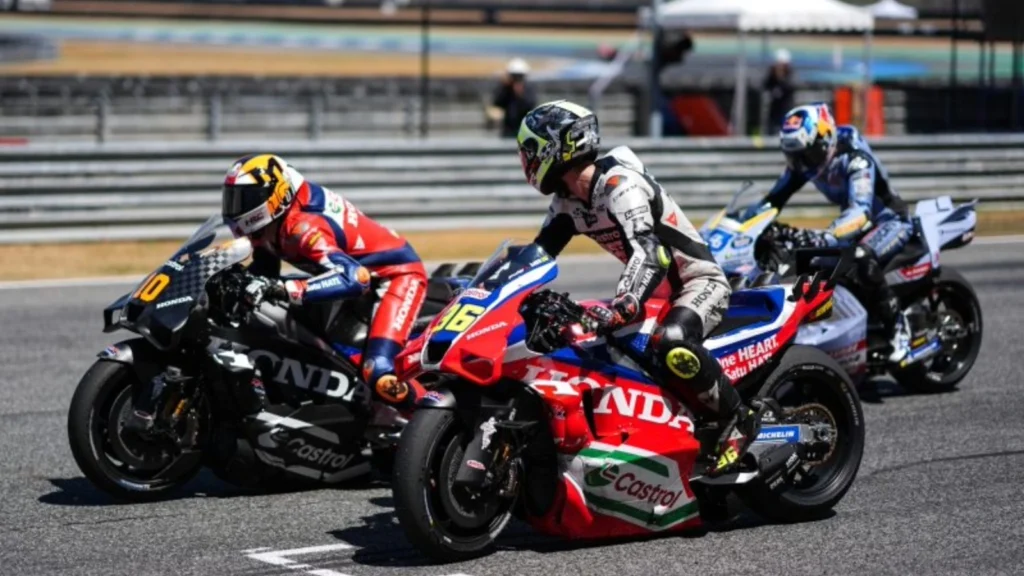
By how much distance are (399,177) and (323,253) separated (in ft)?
34.2

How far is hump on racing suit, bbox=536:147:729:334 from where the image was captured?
6.84 metres

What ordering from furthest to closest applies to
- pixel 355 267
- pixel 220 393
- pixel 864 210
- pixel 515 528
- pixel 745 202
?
pixel 745 202 < pixel 864 210 < pixel 355 267 < pixel 220 393 < pixel 515 528

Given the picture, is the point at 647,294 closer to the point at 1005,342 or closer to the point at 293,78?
the point at 1005,342

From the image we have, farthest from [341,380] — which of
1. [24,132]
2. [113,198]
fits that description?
[24,132]

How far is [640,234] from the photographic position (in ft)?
22.5

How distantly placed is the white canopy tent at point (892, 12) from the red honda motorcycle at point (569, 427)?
22884mm

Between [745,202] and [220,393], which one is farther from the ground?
[745,202]

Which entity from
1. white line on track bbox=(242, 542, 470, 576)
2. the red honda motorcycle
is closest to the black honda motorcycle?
white line on track bbox=(242, 542, 470, 576)

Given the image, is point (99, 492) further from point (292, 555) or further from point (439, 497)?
point (439, 497)

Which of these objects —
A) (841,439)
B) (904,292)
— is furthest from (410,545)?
(904,292)

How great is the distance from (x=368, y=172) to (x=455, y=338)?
1218 centimetres

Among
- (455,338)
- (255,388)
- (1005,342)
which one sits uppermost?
(455,338)

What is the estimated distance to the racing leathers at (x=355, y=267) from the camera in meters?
8.01

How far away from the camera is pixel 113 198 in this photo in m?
17.3
